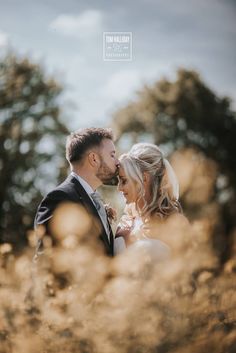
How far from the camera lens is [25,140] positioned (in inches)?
631

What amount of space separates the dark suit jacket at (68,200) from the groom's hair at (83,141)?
387 millimetres

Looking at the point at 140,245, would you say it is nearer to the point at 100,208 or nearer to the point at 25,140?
the point at 100,208

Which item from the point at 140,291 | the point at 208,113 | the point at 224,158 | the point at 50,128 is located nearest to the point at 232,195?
the point at 224,158

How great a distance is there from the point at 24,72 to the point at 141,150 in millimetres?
12965

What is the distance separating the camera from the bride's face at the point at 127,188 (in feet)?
13.8

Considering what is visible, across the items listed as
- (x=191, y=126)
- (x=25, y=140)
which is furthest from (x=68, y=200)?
(x=191, y=126)

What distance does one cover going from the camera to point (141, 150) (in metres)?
4.37

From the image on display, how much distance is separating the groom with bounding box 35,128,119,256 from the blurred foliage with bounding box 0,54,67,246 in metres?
10.6

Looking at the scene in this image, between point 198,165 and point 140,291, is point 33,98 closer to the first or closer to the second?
point 198,165

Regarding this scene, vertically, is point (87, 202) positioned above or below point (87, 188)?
below

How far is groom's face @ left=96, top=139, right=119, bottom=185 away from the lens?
4.34m

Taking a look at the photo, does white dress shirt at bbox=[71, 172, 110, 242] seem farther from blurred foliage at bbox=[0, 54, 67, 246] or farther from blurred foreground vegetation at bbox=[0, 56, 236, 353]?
blurred foliage at bbox=[0, 54, 67, 246]

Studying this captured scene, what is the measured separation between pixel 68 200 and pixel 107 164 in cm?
66

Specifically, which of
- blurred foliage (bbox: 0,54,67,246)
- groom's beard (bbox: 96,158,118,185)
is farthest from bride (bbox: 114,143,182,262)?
blurred foliage (bbox: 0,54,67,246)
